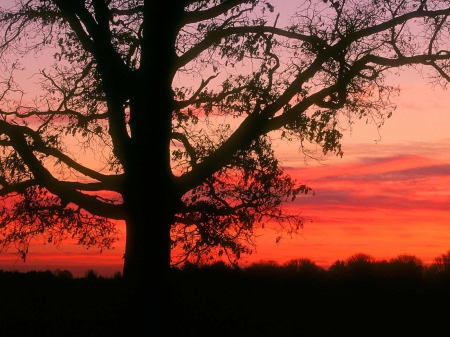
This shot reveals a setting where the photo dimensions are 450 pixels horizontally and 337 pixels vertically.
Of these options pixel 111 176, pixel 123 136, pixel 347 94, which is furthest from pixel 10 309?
pixel 347 94

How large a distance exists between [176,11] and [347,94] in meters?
3.86

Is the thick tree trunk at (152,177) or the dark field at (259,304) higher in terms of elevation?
the thick tree trunk at (152,177)

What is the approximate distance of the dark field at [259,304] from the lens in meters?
12.1

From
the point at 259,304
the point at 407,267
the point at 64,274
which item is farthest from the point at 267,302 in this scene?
the point at 64,274

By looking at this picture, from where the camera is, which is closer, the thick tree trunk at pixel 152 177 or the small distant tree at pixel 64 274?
the thick tree trunk at pixel 152 177

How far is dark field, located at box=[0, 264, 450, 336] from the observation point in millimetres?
12148

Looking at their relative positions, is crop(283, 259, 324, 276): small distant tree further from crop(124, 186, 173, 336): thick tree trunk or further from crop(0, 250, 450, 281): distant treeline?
crop(124, 186, 173, 336): thick tree trunk

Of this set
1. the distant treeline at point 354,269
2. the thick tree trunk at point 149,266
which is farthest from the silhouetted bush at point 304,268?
the thick tree trunk at point 149,266

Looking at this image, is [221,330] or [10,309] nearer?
[221,330]

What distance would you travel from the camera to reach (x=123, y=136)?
1253 cm

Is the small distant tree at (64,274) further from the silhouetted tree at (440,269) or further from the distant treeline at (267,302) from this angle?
the silhouetted tree at (440,269)

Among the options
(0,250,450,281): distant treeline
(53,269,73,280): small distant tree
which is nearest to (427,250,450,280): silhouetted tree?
(0,250,450,281): distant treeline

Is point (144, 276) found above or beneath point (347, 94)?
beneath

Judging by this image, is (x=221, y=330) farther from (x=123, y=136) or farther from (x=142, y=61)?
(x=142, y=61)
